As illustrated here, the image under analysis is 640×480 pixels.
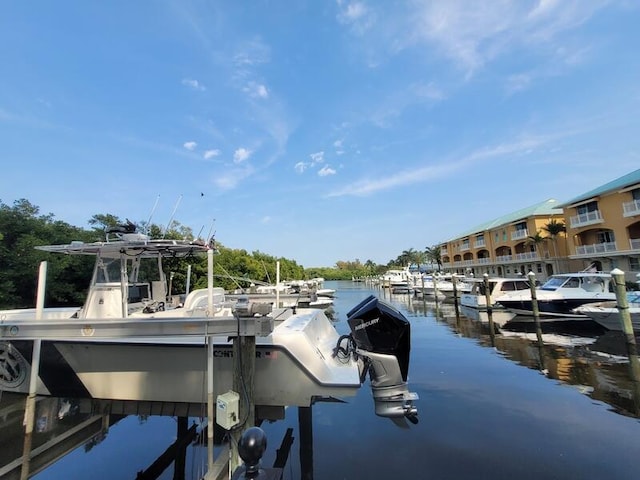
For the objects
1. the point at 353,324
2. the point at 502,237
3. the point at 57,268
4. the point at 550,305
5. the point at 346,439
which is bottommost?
the point at 346,439

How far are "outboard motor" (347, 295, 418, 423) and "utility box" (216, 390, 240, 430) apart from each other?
1.72m

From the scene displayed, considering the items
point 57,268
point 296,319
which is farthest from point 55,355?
point 57,268

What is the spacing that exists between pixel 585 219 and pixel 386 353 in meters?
33.8

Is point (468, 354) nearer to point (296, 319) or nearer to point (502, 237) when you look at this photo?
point (296, 319)

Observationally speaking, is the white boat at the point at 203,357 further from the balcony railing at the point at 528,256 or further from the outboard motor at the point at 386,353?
the balcony railing at the point at 528,256

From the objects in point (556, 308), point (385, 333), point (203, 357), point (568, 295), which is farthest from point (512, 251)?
point (203, 357)

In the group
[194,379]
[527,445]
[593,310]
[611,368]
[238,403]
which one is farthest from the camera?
[593,310]

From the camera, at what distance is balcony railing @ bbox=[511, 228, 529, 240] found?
37.7 meters

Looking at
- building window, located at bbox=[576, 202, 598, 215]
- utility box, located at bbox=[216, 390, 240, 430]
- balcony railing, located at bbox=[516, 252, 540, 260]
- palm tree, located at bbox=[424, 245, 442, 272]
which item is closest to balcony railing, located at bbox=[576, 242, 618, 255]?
building window, located at bbox=[576, 202, 598, 215]

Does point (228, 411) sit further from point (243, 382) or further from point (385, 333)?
point (385, 333)

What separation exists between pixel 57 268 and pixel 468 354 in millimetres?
17282

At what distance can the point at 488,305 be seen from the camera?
2055 cm

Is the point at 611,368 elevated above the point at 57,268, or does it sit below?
below

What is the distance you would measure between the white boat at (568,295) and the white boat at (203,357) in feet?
54.3
